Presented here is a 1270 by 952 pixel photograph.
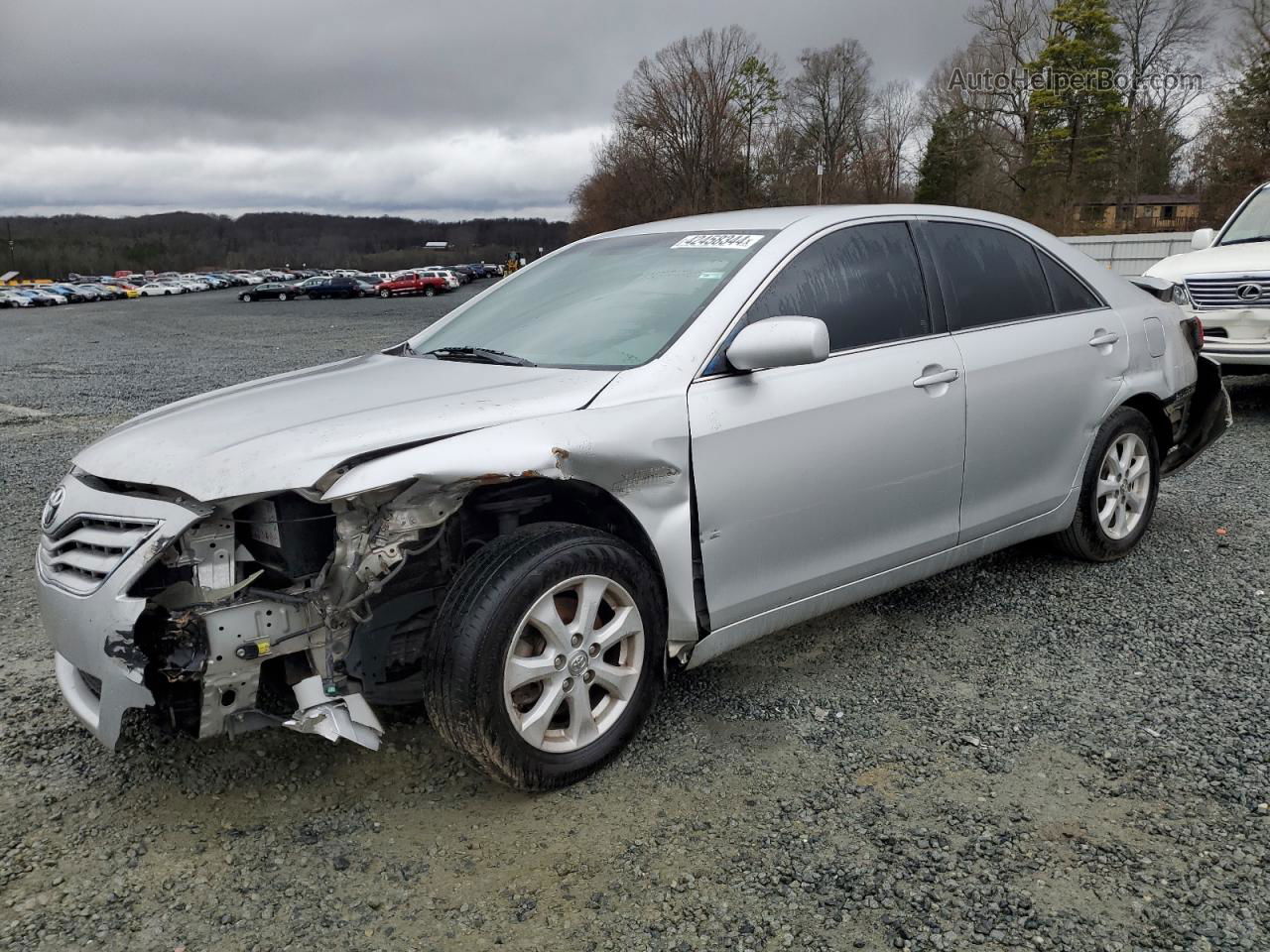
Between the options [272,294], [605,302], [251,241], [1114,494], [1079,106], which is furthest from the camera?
[251,241]

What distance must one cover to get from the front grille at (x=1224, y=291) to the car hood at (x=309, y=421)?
6.83 metres

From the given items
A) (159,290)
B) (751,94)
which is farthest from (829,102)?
(159,290)

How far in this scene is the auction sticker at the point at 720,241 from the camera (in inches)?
132

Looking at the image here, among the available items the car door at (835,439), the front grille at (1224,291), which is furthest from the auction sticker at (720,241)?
the front grille at (1224,291)

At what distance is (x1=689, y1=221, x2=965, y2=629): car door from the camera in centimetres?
297

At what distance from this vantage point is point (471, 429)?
103 inches

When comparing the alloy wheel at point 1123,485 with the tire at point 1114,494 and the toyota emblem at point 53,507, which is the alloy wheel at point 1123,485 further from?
the toyota emblem at point 53,507

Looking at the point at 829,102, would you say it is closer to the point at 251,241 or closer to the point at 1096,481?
the point at 1096,481

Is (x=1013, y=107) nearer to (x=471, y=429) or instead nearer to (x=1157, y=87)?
(x=1157, y=87)

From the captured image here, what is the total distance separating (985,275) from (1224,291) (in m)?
5.19

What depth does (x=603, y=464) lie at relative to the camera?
2727 millimetres

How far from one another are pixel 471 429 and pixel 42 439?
7.94 meters

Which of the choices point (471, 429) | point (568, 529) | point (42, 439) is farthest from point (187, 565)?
point (42, 439)

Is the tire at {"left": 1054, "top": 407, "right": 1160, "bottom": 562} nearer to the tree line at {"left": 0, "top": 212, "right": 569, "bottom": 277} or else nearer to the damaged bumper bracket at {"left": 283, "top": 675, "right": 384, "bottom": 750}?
the damaged bumper bracket at {"left": 283, "top": 675, "right": 384, "bottom": 750}
